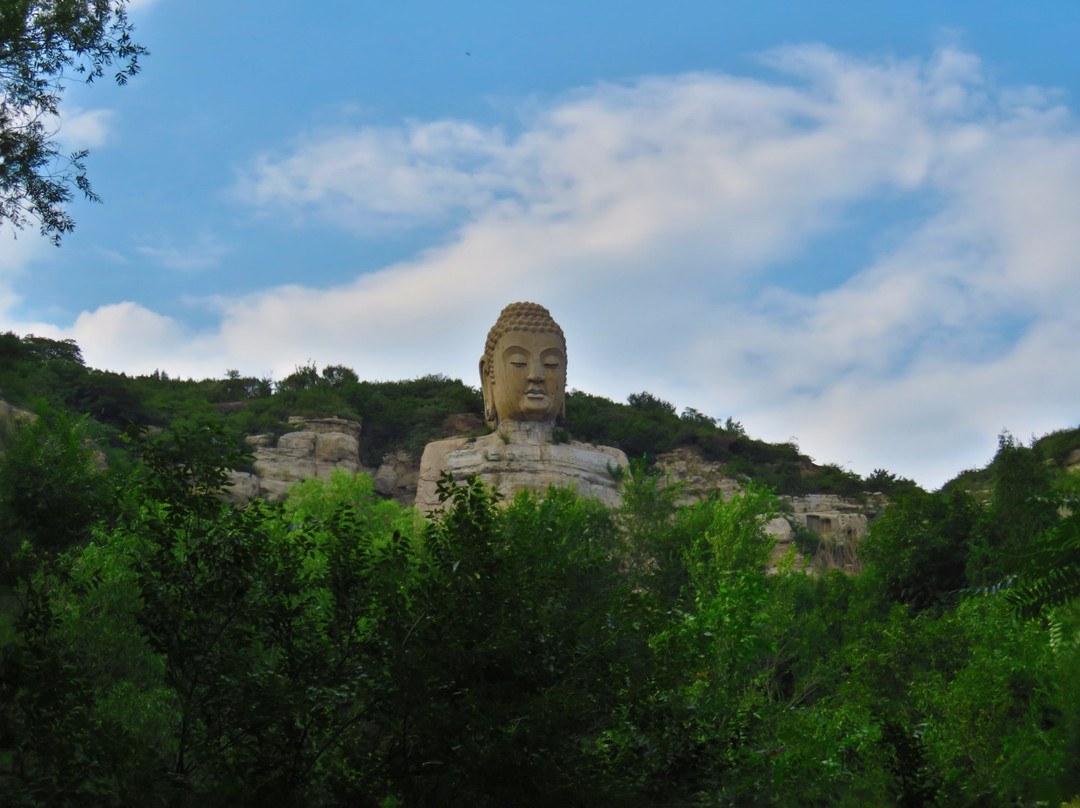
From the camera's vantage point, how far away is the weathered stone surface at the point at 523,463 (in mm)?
28578

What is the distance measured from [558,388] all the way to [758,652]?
35.9 feet

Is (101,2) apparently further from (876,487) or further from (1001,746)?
(876,487)

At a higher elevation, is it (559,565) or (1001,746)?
(559,565)

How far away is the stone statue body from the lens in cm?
2895

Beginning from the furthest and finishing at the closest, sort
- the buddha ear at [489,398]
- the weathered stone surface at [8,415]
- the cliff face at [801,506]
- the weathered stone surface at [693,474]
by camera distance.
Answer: the weathered stone surface at [693,474] → the cliff face at [801,506] → the buddha ear at [489,398] → the weathered stone surface at [8,415]

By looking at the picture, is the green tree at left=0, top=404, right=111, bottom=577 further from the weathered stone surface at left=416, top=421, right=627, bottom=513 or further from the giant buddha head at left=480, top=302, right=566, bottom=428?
the giant buddha head at left=480, top=302, right=566, bottom=428

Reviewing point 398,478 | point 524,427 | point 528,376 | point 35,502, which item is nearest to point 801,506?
point 524,427

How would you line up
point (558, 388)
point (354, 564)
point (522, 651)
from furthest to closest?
point (558, 388)
point (354, 564)
point (522, 651)

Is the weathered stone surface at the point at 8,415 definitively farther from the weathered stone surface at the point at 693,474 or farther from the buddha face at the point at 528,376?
the weathered stone surface at the point at 693,474

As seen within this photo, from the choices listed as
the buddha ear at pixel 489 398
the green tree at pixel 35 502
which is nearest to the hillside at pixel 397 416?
the buddha ear at pixel 489 398

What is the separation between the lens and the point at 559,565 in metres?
11.7

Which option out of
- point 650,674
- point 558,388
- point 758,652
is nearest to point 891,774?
point 650,674

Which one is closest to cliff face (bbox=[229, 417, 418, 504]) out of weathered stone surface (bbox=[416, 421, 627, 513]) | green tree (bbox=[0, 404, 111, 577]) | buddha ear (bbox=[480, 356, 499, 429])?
weathered stone surface (bbox=[416, 421, 627, 513])

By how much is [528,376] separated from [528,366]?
0.22 m
